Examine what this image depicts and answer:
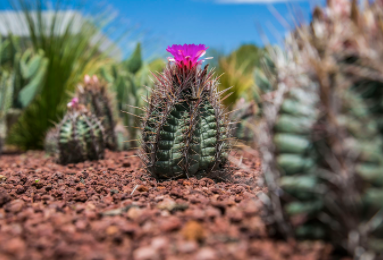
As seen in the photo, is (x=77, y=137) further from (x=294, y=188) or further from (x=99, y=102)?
(x=294, y=188)

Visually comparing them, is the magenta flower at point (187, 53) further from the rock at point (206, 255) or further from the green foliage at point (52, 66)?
the green foliage at point (52, 66)

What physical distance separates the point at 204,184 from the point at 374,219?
1410 mm

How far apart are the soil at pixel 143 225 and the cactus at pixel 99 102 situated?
8.29 ft

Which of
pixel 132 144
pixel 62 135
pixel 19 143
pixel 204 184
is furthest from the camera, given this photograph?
pixel 19 143

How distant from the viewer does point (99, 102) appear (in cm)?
526

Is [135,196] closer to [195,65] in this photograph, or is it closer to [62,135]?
[195,65]

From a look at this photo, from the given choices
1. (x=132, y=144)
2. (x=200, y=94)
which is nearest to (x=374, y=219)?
(x=200, y=94)

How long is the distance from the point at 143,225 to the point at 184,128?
1.15 metres

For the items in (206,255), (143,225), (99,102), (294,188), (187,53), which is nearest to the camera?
(206,255)

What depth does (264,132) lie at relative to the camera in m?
1.72

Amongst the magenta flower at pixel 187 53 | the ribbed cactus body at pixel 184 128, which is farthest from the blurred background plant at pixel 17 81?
the magenta flower at pixel 187 53

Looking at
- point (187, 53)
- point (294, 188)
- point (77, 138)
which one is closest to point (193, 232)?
point (294, 188)

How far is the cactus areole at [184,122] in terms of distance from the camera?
2822 millimetres

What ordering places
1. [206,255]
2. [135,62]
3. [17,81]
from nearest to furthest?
1. [206,255]
2. [17,81]
3. [135,62]
